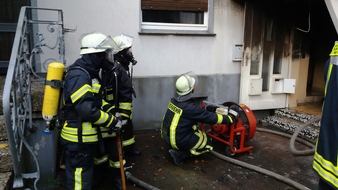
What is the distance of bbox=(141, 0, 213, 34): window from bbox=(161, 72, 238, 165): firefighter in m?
1.74

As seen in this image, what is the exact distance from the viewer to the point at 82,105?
2830mm

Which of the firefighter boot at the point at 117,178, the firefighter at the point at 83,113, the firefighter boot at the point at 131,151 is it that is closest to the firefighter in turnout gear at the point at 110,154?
the firefighter boot at the point at 117,178

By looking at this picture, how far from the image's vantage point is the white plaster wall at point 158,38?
16.5 ft

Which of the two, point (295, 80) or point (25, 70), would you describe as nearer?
point (25, 70)

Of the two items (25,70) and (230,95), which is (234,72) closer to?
(230,95)

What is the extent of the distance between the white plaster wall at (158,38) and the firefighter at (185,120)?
56.4 inches

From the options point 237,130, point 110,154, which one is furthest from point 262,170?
point 110,154

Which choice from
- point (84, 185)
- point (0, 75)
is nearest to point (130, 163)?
point (84, 185)

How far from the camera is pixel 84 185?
310cm

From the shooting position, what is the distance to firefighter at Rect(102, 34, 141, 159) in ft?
12.2

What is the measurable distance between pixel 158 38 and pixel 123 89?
1.81 m

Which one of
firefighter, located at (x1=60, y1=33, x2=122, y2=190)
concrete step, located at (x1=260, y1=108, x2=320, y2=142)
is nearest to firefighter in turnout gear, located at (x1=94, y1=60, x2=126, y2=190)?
firefighter, located at (x1=60, y1=33, x2=122, y2=190)

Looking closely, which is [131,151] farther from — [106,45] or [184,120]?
[106,45]

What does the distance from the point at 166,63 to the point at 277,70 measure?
259 centimetres
